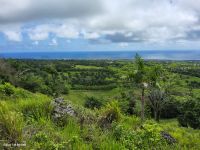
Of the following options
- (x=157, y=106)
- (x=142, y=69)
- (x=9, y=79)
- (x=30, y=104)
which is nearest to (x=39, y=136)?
(x=30, y=104)

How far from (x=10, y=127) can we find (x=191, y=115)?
62250 mm

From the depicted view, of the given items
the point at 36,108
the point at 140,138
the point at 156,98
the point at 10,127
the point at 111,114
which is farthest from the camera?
the point at 156,98

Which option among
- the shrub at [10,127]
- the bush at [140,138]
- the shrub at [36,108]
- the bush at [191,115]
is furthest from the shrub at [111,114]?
the bush at [191,115]

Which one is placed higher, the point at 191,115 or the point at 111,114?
the point at 111,114

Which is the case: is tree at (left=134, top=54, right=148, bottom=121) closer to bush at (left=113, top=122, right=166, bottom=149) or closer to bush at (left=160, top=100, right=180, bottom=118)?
bush at (left=113, top=122, right=166, bottom=149)

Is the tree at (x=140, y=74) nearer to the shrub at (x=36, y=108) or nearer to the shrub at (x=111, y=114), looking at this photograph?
the shrub at (x=111, y=114)

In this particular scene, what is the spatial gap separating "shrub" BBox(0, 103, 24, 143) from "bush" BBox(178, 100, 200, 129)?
60.0 m

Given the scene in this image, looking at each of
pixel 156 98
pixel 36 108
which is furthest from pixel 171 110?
pixel 36 108

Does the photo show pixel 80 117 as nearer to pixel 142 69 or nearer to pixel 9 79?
pixel 142 69

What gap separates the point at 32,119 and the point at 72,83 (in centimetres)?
10548

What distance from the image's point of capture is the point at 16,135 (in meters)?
6.57

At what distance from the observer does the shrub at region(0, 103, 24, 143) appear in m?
6.57

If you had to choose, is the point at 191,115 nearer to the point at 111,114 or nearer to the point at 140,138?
the point at 111,114

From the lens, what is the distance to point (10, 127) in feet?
21.8
